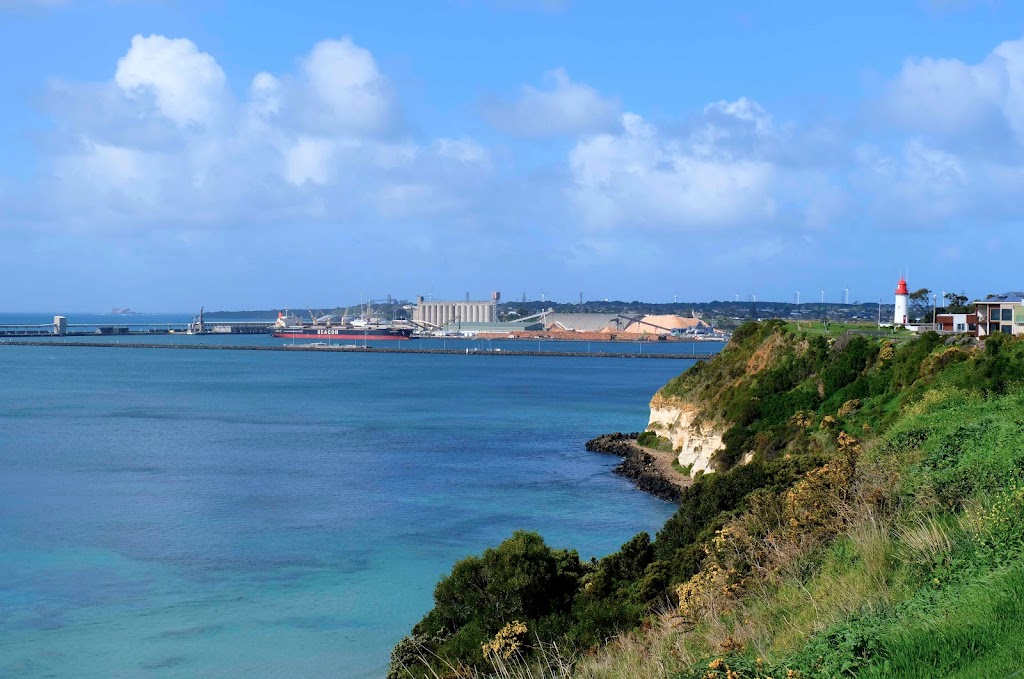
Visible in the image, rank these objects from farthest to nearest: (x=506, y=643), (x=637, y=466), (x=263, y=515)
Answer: (x=637, y=466) < (x=263, y=515) < (x=506, y=643)

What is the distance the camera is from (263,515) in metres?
25.4

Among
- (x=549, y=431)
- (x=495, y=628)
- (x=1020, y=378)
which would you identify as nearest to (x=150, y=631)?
(x=495, y=628)

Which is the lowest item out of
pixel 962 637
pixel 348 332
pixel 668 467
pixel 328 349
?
pixel 668 467

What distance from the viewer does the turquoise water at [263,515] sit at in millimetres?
15672

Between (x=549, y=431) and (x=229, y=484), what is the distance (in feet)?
58.9

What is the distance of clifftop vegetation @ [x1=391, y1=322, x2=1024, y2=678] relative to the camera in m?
5.70

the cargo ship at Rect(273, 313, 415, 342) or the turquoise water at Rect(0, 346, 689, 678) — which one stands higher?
the cargo ship at Rect(273, 313, 415, 342)

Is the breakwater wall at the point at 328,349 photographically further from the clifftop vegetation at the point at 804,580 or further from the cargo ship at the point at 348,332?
the clifftop vegetation at the point at 804,580

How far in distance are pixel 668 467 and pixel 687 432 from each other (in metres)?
1.40

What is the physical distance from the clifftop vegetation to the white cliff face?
400 inches

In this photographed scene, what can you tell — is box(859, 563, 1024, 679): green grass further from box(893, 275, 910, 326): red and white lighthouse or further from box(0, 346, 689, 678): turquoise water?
box(893, 275, 910, 326): red and white lighthouse

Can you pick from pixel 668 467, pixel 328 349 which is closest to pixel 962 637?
pixel 668 467

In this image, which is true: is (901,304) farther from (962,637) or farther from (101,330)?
(101,330)

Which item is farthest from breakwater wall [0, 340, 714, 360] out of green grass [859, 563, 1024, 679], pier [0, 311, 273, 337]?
green grass [859, 563, 1024, 679]
